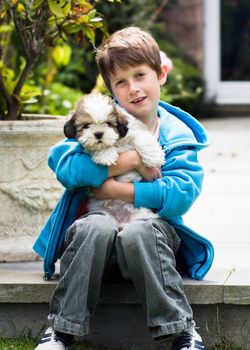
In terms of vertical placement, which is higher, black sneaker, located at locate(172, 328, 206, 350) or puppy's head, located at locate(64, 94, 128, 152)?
puppy's head, located at locate(64, 94, 128, 152)

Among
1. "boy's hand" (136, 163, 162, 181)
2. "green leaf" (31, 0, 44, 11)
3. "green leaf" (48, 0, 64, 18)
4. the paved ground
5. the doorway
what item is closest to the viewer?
"boy's hand" (136, 163, 162, 181)

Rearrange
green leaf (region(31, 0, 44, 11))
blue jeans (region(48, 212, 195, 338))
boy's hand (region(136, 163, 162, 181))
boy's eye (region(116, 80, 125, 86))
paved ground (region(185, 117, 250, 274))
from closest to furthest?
blue jeans (region(48, 212, 195, 338)) → boy's hand (region(136, 163, 162, 181)) → boy's eye (region(116, 80, 125, 86)) → green leaf (region(31, 0, 44, 11)) → paved ground (region(185, 117, 250, 274))

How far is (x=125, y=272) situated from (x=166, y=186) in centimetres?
36

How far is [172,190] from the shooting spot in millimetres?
3438

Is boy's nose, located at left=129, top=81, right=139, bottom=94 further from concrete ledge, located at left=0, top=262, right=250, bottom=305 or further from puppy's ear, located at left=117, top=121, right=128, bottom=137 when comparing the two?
concrete ledge, located at left=0, top=262, right=250, bottom=305

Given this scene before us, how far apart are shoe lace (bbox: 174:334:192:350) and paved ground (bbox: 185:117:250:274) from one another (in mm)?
422

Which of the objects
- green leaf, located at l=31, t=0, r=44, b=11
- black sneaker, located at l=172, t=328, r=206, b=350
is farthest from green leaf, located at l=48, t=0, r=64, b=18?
black sneaker, located at l=172, t=328, r=206, b=350

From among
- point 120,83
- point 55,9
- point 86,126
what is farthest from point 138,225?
point 55,9

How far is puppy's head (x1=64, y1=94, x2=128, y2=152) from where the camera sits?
3.29 m

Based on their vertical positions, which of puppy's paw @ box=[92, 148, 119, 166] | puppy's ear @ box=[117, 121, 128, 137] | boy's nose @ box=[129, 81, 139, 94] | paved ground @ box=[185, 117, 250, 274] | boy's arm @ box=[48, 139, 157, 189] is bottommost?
paved ground @ box=[185, 117, 250, 274]

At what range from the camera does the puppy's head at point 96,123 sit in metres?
3.29

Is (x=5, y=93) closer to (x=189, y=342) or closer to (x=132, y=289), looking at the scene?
(x=132, y=289)

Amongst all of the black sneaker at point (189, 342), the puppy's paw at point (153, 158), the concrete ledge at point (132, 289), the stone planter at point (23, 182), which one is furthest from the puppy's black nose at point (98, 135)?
the stone planter at point (23, 182)

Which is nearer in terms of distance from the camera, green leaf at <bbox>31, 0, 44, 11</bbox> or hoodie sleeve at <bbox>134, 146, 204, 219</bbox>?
hoodie sleeve at <bbox>134, 146, 204, 219</bbox>
